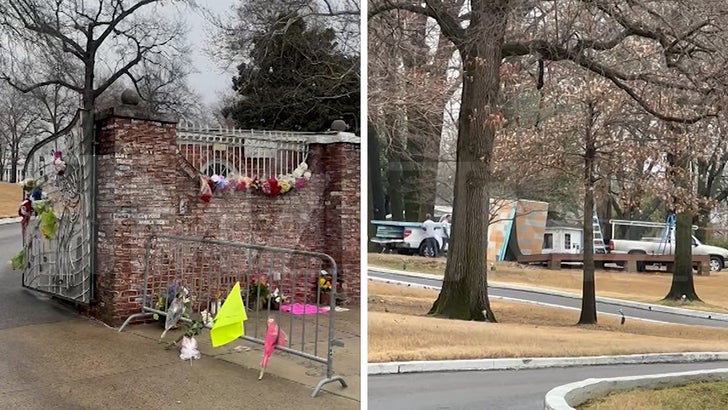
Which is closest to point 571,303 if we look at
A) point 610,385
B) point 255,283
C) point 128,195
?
point 610,385

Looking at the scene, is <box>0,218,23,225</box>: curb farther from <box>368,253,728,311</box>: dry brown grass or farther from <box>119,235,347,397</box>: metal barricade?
<box>368,253,728,311</box>: dry brown grass

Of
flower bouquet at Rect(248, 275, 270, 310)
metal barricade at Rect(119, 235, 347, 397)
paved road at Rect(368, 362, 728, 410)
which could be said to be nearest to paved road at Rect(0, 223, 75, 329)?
metal barricade at Rect(119, 235, 347, 397)

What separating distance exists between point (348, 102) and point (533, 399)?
2.89ft

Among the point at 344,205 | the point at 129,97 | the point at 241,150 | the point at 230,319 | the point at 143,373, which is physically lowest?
the point at 143,373

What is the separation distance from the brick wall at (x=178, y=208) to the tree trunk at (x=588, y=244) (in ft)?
1.91

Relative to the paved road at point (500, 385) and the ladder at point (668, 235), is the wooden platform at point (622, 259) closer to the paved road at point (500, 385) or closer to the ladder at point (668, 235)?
the ladder at point (668, 235)

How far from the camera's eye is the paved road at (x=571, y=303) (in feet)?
5.20

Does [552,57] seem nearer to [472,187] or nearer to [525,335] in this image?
[472,187]

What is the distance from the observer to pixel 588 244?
160cm

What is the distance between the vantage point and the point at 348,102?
1.68 metres

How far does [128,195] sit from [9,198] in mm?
305

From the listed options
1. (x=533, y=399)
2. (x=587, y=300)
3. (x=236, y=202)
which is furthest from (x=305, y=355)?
(x=587, y=300)

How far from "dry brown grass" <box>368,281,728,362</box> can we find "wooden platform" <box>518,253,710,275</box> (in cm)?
12

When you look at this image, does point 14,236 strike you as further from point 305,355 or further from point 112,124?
point 305,355
